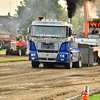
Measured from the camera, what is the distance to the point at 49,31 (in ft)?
63.3

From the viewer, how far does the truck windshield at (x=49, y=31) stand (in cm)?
1923

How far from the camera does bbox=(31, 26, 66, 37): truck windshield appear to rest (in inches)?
757

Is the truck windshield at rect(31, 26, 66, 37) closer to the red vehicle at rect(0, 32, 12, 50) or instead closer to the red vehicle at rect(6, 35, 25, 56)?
the red vehicle at rect(6, 35, 25, 56)

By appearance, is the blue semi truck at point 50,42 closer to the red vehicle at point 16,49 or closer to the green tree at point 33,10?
the red vehicle at point 16,49

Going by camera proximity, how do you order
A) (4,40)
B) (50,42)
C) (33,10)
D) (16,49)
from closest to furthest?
1. (50,42)
2. (16,49)
3. (4,40)
4. (33,10)

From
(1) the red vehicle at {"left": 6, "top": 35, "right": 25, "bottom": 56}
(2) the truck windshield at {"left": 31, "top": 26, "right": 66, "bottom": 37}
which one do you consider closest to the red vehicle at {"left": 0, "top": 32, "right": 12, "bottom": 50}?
(1) the red vehicle at {"left": 6, "top": 35, "right": 25, "bottom": 56}

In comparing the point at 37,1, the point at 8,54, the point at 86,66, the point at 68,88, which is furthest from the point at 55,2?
the point at 68,88

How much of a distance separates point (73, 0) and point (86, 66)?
7311 mm

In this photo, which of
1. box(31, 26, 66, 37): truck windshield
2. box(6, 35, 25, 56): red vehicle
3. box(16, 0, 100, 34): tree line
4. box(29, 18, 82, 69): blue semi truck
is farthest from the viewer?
box(16, 0, 100, 34): tree line

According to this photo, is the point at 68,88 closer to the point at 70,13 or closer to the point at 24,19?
the point at 70,13

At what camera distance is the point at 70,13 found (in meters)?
27.8

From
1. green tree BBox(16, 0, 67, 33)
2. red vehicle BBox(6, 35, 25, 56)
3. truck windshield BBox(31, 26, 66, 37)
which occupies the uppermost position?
green tree BBox(16, 0, 67, 33)

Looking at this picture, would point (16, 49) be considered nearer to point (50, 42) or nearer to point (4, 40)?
point (4, 40)

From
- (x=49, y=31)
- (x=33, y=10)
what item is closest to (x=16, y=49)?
(x=49, y=31)
